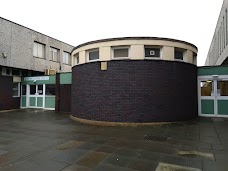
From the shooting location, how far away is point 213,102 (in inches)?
425

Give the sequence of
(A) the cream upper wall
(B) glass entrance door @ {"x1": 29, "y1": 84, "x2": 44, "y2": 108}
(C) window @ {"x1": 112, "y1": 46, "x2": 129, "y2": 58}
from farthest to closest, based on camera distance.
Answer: (B) glass entrance door @ {"x1": 29, "y1": 84, "x2": 44, "y2": 108}, (C) window @ {"x1": 112, "y1": 46, "x2": 129, "y2": 58}, (A) the cream upper wall

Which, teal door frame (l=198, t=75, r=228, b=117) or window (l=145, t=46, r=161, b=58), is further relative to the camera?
teal door frame (l=198, t=75, r=228, b=117)

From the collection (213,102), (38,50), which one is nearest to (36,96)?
(38,50)

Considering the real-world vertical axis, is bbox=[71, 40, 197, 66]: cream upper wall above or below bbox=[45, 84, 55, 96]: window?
above

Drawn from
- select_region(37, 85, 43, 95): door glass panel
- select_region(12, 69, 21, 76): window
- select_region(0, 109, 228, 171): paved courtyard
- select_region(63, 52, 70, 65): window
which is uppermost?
select_region(63, 52, 70, 65): window

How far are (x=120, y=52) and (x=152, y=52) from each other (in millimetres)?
1648

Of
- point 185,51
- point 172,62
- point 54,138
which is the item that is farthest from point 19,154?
point 185,51

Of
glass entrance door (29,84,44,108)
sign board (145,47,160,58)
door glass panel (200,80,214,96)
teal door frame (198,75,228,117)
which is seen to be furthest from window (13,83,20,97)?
door glass panel (200,80,214,96)

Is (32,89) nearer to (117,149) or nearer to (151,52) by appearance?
(151,52)

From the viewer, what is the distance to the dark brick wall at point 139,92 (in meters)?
8.98

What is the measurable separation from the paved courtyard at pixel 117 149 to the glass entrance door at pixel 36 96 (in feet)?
29.3

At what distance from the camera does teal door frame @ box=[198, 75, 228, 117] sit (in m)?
10.6

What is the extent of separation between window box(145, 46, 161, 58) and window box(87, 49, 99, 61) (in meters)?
2.73

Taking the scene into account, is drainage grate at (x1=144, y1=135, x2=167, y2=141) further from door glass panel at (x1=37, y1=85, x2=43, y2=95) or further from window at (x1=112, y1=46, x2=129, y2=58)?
door glass panel at (x1=37, y1=85, x2=43, y2=95)
